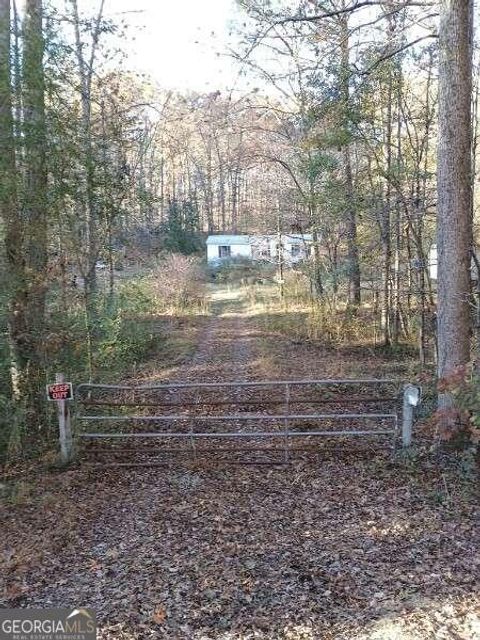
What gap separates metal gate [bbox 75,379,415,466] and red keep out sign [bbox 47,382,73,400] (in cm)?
22

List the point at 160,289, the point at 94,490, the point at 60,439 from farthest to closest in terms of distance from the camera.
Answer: the point at 160,289
the point at 60,439
the point at 94,490

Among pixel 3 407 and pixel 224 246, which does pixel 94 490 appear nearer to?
pixel 3 407

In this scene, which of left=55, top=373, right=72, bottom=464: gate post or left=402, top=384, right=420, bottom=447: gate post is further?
left=55, top=373, right=72, bottom=464: gate post

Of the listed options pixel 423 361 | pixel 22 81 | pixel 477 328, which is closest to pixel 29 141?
pixel 22 81

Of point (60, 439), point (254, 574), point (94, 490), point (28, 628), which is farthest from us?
point (60, 439)

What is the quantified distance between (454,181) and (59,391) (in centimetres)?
509

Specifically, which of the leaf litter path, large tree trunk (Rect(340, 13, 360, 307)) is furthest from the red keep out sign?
large tree trunk (Rect(340, 13, 360, 307))

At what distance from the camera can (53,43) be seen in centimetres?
595

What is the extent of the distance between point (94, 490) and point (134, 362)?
5.80 meters

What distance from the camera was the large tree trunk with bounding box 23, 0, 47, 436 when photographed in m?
5.74

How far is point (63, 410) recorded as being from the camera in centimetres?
586

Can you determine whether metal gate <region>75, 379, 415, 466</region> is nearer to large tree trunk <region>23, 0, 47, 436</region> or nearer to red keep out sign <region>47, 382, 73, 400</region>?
red keep out sign <region>47, 382, 73, 400</region>
